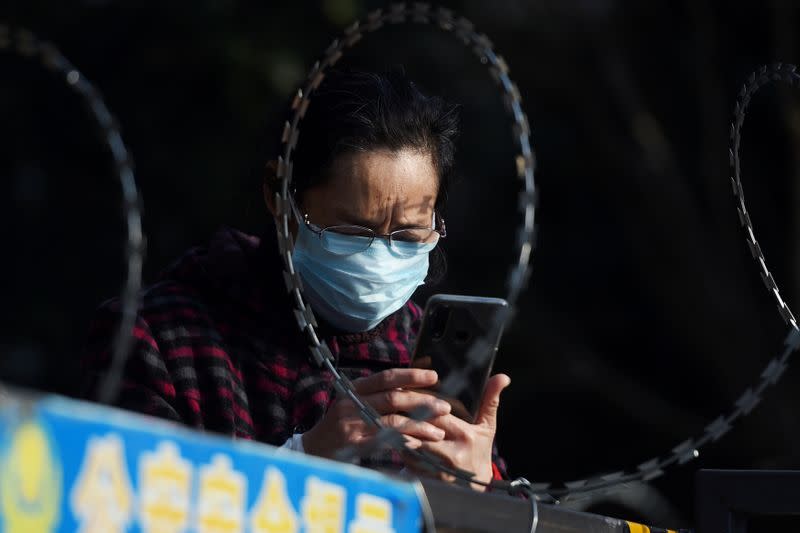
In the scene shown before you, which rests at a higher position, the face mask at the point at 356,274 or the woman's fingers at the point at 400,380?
the face mask at the point at 356,274

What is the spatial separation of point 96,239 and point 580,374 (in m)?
5.16

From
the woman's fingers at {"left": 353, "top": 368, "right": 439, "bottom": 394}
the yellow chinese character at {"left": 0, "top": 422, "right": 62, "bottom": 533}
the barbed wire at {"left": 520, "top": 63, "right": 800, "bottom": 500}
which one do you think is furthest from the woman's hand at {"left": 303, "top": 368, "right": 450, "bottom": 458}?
the yellow chinese character at {"left": 0, "top": 422, "right": 62, "bottom": 533}

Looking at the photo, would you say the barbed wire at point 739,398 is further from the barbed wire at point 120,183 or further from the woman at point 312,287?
the barbed wire at point 120,183

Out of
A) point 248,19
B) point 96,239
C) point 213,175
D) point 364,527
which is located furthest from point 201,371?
point 96,239

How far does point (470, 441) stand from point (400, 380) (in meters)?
0.19

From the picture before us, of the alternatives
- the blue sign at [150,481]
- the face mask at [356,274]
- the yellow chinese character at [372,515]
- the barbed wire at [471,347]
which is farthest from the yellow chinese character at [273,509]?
the face mask at [356,274]

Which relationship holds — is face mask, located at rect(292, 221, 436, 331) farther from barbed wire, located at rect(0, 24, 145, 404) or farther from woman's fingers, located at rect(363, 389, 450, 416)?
barbed wire, located at rect(0, 24, 145, 404)

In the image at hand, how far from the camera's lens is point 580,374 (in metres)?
10.5

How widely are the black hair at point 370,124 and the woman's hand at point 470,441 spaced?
24.1 inches

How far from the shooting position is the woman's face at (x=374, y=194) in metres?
2.79

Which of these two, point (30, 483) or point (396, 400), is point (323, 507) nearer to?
point (30, 483)

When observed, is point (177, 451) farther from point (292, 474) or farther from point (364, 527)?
point (364, 527)

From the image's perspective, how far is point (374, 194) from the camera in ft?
9.16

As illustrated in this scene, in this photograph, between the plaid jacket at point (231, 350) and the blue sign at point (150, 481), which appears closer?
the blue sign at point (150, 481)
